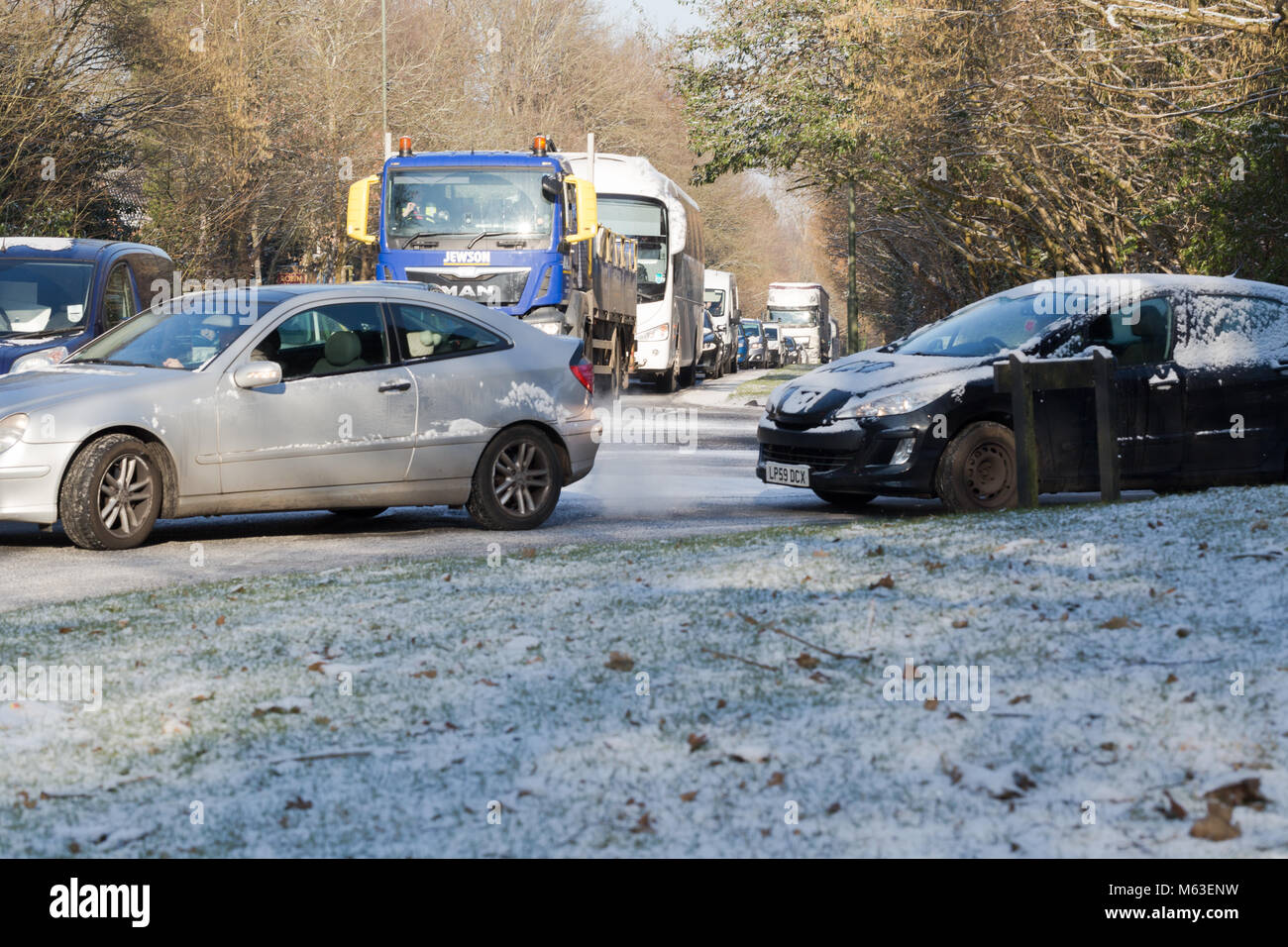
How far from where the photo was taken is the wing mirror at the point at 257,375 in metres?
9.85

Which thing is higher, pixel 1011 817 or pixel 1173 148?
pixel 1173 148

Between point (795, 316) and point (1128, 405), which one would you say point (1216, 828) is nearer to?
point (1128, 405)

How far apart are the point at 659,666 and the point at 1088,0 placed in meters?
11.7

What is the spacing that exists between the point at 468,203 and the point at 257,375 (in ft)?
33.8

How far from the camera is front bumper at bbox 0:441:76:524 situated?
364 inches

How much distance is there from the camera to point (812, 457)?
1145 cm

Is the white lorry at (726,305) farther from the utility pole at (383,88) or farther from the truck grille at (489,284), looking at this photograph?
the truck grille at (489,284)

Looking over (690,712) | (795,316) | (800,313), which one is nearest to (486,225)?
(690,712)

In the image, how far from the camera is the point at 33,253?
13.7m

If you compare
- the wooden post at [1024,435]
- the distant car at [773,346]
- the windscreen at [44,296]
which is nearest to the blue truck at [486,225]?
the windscreen at [44,296]

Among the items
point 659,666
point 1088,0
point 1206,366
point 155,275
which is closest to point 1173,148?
point 1088,0

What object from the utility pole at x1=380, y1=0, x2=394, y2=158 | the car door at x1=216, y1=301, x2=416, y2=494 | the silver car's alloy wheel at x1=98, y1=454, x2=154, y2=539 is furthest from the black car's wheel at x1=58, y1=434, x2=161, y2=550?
the utility pole at x1=380, y1=0, x2=394, y2=158
